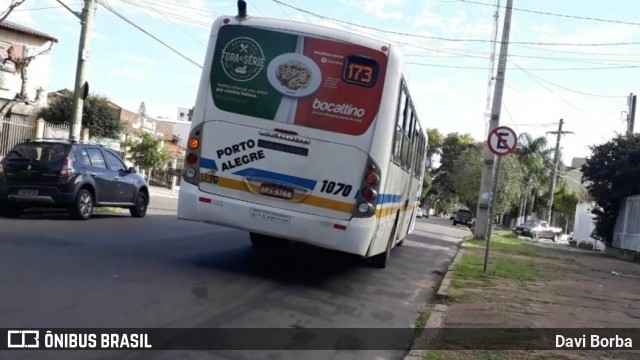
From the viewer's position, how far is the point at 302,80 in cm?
796

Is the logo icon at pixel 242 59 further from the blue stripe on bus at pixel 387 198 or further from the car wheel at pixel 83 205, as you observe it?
the car wheel at pixel 83 205

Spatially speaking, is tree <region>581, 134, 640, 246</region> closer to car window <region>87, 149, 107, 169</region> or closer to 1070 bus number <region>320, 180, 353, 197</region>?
car window <region>87, 149, 107, 169</region>

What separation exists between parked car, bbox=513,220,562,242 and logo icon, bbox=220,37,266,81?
3737 cm

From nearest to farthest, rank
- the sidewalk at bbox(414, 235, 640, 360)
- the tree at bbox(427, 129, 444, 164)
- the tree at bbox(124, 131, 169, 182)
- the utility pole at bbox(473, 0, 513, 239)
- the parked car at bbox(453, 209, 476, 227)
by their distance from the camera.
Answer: the sidewalk at bbox(414, 235, 640, 360) < the utility pole at bbox(473, 0, 513, 239) < the tree at bbox(124, 131, 169, 182) < the parked car at bbox(453, 209, 476, 227) < the tree at bbox(427, 129, 444, 164)

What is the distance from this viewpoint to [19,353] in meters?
4.51

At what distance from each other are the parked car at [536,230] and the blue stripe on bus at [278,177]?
37014 millimetres

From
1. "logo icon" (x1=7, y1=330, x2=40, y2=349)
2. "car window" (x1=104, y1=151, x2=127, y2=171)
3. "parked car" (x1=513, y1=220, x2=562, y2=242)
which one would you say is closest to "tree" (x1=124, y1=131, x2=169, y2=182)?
"car window" (x1=104, y1=151, x2=127, y2=171)

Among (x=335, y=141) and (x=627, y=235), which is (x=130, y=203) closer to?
(x=335, y=141)

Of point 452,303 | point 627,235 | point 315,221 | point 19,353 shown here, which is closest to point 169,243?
point 315,221

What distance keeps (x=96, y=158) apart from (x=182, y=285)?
711cm

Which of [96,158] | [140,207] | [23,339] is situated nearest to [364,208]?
[23,339]

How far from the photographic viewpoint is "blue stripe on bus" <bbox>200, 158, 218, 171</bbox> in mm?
8117

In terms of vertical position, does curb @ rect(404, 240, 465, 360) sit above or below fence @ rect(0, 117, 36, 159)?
below

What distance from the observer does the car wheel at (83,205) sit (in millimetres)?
12578
